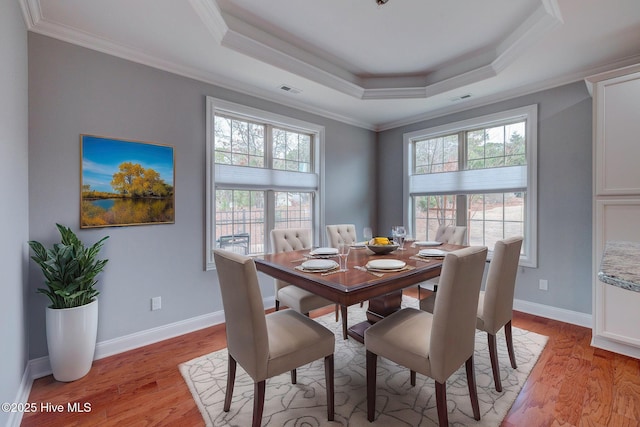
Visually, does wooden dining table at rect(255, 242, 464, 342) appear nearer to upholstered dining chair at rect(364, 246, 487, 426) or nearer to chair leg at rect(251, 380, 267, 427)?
upholstered dining chair at rect(364, 246, 487, 426)

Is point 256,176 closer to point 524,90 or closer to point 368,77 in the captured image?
point 368,77

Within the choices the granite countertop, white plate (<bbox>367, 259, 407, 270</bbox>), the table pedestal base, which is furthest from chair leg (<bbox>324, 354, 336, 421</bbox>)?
the granite countertop

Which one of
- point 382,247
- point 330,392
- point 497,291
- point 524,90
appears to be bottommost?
point 330,392

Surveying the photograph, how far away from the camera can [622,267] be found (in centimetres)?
96

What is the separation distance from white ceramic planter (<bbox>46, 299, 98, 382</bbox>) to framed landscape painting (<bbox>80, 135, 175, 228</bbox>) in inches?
27.2

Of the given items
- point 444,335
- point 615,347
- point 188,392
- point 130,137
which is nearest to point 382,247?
point 444,335

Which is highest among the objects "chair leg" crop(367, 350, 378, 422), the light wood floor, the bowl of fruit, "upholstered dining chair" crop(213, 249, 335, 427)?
the bowl of fruit

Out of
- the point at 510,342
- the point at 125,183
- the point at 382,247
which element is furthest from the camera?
the point at 125,183

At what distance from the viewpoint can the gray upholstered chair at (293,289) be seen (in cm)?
236

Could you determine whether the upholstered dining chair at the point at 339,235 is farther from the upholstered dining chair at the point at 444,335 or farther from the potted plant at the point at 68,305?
the potted plant at the point at 68,305

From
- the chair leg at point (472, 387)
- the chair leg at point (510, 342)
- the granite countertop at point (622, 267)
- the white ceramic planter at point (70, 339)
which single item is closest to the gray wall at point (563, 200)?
the chair leg at point (510, 342)

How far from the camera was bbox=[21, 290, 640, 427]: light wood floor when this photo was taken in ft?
5.49

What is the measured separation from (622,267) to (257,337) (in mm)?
1476

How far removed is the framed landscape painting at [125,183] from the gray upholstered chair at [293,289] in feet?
3.40
